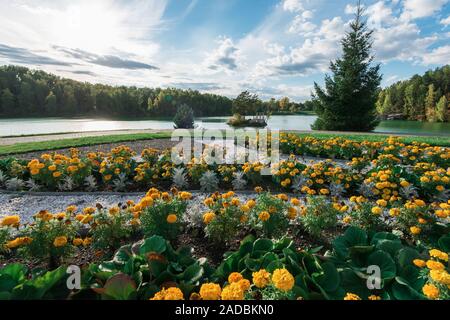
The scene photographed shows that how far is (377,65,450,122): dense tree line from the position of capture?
144ft

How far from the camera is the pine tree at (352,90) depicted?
16766 millimetres

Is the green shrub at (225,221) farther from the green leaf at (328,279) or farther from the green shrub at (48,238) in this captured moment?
the green shrub at (48,238)

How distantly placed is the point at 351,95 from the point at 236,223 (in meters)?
17.3

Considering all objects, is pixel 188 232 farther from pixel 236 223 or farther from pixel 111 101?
pixel 111 101

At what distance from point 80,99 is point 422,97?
221 feet

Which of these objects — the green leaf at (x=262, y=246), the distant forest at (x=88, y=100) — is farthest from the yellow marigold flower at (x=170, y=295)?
the distant forest at (x=88, y=100)

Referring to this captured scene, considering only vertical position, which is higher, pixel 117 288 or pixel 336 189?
pixel 117 288

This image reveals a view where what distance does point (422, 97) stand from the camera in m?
48.5

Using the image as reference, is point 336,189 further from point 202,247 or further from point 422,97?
point 422,97

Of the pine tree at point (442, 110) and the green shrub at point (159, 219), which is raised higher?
the pine tree at point (442, 110)

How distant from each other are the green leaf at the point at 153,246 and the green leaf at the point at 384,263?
1508 millimetres

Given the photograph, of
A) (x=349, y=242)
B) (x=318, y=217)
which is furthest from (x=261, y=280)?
(x=318, y=217)

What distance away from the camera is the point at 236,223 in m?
2.54

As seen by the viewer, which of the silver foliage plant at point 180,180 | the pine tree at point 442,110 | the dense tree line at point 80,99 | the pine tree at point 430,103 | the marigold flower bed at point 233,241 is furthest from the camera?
the pine tree at point 430,103
